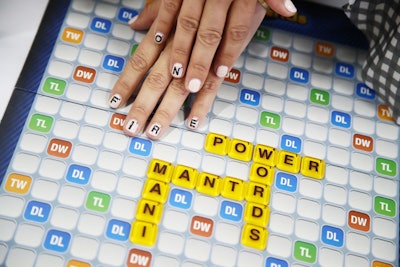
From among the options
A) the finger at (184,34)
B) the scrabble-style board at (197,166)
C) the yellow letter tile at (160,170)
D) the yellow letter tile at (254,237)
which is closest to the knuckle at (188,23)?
the finger at (184,34)

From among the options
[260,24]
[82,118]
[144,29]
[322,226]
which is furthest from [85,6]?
[322,226]

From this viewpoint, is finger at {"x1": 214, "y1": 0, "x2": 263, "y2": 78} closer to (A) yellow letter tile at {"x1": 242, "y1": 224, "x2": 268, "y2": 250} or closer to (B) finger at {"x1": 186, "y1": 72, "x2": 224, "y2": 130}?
(B) finger at {"x1": 186, "y1": 72, "x2": 224, "y2": 130}

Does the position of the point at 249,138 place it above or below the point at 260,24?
below

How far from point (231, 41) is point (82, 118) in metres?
0.29

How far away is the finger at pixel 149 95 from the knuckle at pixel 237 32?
0.38ft

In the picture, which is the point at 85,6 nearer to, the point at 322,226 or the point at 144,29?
the point at 144,29

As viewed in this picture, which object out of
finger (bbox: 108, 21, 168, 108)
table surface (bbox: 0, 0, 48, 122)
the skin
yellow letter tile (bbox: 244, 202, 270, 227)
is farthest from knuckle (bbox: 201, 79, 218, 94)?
table surface (bbox: 0, 0, 48, 122)

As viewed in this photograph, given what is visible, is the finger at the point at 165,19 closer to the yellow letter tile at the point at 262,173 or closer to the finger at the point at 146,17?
the finger at the point at 146,17

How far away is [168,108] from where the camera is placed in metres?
0.73

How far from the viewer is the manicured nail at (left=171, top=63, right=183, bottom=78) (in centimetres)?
73

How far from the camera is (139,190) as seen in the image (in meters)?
0.68

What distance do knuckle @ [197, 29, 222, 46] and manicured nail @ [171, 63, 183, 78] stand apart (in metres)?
0.06

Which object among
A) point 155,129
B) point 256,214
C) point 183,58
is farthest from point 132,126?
point 256,214

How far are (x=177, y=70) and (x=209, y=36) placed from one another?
80mm
